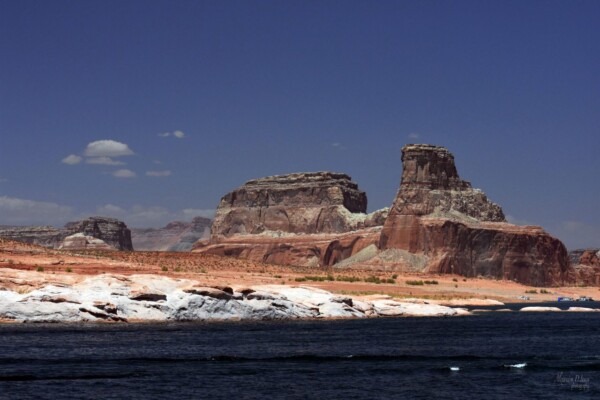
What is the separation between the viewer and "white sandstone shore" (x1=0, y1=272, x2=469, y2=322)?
58156 millimetres

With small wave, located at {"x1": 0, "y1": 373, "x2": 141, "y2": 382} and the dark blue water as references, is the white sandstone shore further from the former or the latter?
small wave, located at {"x1": 0, "y1": 373, "x2": 141, "y2": 382}

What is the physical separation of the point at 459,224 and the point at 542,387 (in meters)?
166

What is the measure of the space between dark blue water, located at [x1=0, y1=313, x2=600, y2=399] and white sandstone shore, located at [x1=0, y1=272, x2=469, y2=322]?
2278mm

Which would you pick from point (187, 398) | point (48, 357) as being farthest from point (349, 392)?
point (48, 357)

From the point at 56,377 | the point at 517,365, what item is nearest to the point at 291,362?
the point at 517,365

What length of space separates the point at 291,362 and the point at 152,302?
21912mm

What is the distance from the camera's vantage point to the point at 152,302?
61.5m

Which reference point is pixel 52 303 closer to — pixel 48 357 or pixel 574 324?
pixel 48 357

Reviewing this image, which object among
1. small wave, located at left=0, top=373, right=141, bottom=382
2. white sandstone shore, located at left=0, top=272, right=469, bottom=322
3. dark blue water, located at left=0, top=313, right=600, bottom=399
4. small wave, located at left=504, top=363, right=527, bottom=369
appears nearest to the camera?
dark blue water, located at left=0, top=313, right=600, bottom=399

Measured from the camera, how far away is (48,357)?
1624 inches

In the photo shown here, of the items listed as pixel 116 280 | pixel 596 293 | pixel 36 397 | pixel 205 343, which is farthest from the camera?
pixel 596 293

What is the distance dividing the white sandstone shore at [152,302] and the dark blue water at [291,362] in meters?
2.28
